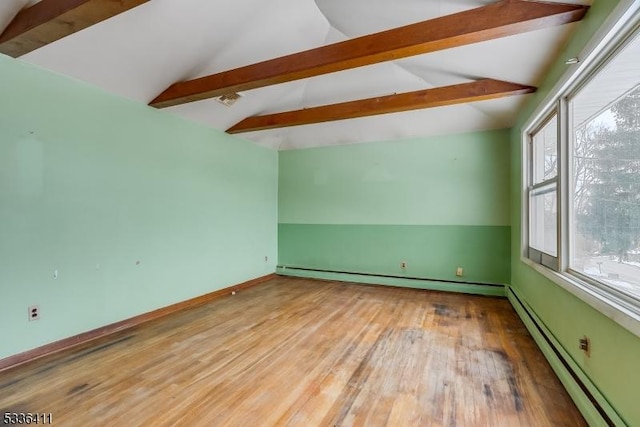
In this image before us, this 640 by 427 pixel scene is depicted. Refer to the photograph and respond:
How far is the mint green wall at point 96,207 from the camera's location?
236 cm

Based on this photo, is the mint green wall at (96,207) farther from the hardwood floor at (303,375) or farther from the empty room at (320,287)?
the hardwood floor at (303,375)

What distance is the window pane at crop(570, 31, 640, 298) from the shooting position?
4.91ft

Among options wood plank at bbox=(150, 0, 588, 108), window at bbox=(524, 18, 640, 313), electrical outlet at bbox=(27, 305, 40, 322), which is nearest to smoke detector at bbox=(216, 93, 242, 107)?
wood plank at bbox=(150, 0, 588, 108)

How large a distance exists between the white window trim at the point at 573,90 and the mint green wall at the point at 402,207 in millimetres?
1296

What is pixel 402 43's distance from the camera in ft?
7.23

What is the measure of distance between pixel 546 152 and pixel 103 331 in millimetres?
4700

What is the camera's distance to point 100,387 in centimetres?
200

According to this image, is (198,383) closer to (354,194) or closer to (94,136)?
(94,136)

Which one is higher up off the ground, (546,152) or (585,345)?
(546,152)

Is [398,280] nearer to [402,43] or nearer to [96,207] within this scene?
[402,43]

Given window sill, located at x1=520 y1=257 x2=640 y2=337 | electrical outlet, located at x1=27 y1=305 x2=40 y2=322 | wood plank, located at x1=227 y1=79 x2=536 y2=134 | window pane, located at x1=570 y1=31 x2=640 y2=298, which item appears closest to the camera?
window sill, located at x1=520 y1=257 x2=640 y2=337

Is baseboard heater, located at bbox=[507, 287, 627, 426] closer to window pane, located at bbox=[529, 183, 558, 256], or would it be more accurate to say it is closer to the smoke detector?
window pane, located at bbox=[529, 183, 558, 256]

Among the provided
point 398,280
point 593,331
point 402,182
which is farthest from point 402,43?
point 398,280

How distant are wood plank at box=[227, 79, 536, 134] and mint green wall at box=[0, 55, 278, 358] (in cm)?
80
